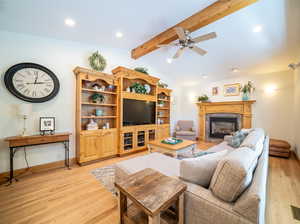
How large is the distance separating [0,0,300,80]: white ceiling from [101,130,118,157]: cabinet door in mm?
2501

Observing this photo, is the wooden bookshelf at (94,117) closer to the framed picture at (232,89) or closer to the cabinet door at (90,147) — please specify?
the cabinet door at (90,147)

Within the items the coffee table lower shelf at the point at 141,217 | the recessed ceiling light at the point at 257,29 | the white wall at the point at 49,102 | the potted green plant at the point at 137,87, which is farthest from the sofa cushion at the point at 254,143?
the white wall at the point at 49,102

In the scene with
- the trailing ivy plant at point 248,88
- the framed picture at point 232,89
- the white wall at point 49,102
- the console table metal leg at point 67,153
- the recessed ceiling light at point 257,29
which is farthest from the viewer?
the framed picture at point 232,89

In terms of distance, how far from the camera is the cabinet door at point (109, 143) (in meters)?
3.23

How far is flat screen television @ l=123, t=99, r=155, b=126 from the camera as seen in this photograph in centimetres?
371

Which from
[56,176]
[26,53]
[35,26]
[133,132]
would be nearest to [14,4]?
[35,26]

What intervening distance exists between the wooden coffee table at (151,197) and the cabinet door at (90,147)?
2.11m

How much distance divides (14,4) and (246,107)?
6.58 metres

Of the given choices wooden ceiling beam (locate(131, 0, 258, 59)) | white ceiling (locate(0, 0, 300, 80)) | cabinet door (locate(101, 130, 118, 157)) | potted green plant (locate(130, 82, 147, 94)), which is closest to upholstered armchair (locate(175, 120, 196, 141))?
potted green plant (locate(130, 82, 147, 94))

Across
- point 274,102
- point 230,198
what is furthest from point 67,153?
point 274,102

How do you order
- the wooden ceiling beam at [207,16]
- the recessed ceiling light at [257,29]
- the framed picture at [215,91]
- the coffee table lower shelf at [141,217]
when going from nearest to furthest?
the coffee table lower shelf at [141,217], the wooden ceiling beam at [207,16], the recessed ceiling light at [257,29], the framed picture at [215,91]

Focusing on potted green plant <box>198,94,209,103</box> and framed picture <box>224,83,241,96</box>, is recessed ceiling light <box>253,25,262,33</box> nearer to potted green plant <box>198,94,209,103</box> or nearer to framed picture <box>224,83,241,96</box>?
framed picture <box>224,83,241,96</box>

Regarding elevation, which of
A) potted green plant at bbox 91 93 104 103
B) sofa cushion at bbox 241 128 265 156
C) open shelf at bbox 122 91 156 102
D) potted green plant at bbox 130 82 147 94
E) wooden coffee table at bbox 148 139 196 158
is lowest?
wooden coffee table at bbox 148 139 196 158

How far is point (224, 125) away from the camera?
5.12m
